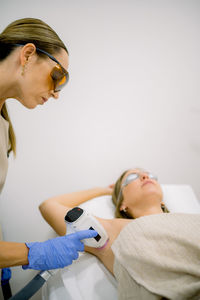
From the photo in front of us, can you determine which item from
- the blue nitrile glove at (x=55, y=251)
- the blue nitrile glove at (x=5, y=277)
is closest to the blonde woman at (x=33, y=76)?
the blue nitrile glove at (x=55, y=251)

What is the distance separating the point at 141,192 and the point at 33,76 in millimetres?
1030

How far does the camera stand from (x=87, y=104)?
1721 millimetres

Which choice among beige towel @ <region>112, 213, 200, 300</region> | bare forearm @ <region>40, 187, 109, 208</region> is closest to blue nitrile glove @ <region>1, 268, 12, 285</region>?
bare forearm @ <region>40, 187, 109, 208</region>

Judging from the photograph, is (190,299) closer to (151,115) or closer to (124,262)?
(124,262)

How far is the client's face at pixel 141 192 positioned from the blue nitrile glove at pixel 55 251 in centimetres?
49

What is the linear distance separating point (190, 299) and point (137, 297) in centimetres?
22

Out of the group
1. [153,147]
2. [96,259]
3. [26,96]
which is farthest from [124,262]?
[153,147]

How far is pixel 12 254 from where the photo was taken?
80 cm

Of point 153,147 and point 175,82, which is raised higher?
point 175,82

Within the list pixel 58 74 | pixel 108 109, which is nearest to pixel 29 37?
pixel 58 74

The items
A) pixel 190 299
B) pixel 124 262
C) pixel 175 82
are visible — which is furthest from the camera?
pixel 175 82

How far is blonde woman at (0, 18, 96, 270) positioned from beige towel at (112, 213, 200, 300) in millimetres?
220

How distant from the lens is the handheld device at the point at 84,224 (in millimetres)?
959

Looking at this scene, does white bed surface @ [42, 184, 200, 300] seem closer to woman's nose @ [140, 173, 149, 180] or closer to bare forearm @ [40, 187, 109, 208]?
bare forearm @ [40, 187, 109, 208]
